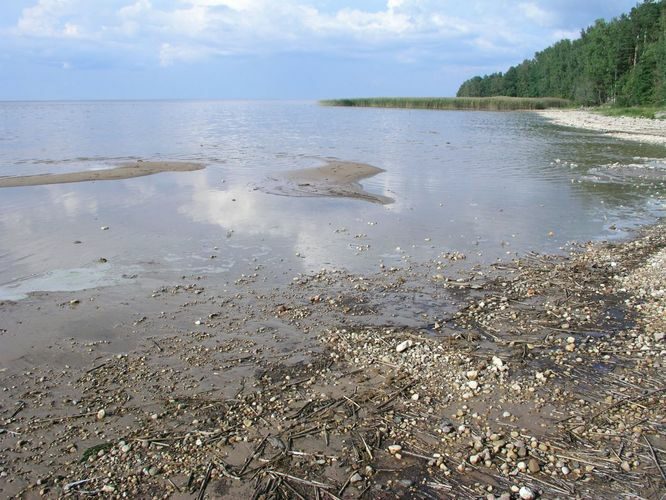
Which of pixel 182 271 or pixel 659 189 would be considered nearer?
pixel 182 271

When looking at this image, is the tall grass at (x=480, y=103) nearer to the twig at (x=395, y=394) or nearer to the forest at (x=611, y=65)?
the forest at (x=611, y=65)

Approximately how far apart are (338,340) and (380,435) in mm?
2595

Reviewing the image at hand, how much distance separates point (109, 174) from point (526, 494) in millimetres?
26653

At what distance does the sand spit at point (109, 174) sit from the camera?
2494 centimetres

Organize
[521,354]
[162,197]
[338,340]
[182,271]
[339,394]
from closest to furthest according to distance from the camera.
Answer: [339,394] → [521,354] → [338,340] → [182,271] → [162,197]

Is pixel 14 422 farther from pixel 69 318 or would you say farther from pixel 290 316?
pixel 290 316

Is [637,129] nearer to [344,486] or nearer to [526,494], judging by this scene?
[526,494]

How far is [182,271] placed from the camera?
1230cm

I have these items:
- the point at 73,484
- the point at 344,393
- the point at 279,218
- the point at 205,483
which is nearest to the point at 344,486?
the point at 205,483

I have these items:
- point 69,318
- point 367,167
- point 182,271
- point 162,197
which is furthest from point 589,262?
point 367,167

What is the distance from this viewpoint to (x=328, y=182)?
83.1ft

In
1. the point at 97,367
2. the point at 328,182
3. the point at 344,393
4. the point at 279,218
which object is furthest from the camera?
the point at 328,182

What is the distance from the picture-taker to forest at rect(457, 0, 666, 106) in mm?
81625

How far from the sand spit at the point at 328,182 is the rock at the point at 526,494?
1565 cm
